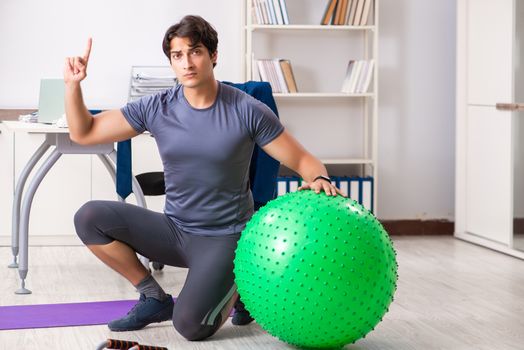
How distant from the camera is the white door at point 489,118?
526 cm

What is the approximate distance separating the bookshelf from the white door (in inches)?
22.1

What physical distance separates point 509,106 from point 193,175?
2.52m

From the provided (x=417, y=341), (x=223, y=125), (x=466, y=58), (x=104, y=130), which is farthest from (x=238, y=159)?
(x=466, y=58)

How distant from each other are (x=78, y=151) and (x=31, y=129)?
0.23m

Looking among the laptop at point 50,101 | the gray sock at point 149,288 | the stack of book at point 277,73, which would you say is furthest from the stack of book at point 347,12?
the gray sock at point 149,288

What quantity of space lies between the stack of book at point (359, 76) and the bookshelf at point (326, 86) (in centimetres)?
4

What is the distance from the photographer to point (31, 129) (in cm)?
413

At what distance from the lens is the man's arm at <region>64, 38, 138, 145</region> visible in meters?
3.05

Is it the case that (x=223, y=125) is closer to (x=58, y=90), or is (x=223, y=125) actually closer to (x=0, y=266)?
(x=58, y=90)

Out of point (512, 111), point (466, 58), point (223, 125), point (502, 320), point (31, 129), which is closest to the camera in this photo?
point (223, 125)

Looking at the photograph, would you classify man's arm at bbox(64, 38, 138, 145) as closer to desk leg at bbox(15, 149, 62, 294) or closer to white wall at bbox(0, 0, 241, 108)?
desk leg at bbox(15, 149, 62, 294)

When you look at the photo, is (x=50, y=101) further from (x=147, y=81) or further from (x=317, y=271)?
(x=317, y=271)

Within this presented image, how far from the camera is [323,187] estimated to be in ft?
10.1

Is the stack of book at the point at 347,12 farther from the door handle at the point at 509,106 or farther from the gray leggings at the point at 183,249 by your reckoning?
the gray leggings at the point at 183,249
